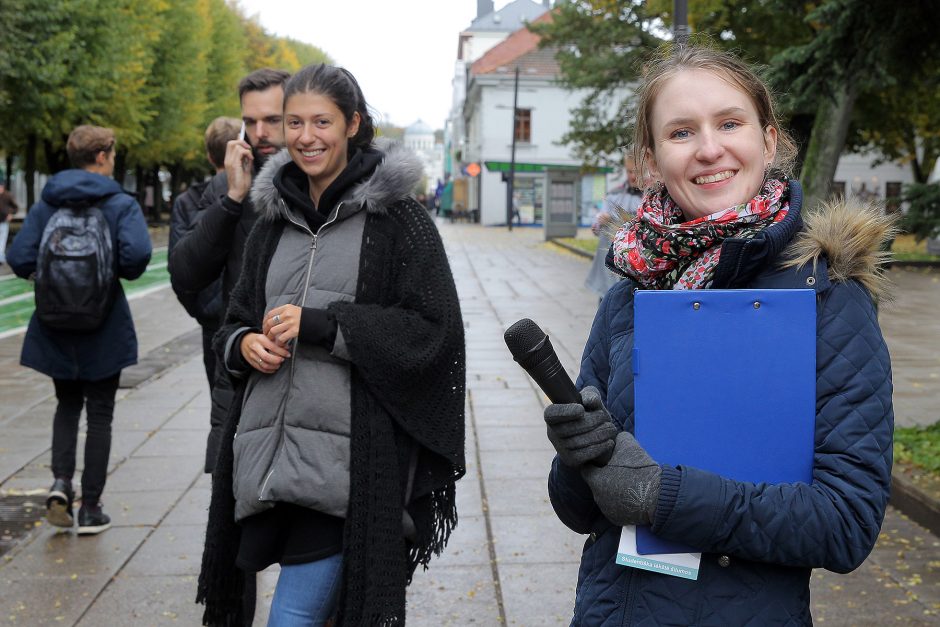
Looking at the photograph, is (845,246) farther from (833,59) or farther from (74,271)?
(833,59)

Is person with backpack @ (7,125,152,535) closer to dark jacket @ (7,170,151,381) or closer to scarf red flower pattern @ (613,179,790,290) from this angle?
dark jacket @ (7,170,151,381)

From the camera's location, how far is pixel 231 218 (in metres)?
3.77

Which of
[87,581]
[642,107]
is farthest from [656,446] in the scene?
[87,581]

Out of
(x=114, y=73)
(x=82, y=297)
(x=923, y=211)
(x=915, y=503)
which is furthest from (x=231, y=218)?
(x=114, y=73)

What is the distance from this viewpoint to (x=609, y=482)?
176 cm

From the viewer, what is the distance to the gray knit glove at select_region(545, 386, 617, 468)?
173cm

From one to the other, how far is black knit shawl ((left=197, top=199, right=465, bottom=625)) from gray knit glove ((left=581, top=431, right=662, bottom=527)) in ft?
3.85

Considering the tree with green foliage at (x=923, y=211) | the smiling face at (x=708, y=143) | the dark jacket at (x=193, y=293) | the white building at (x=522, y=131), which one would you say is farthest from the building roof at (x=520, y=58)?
the smiling face at (x=708, y=143)

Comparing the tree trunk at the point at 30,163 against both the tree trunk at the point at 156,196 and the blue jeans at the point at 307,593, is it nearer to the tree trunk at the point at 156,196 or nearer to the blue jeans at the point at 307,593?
the tree trunk at the point at 156,196

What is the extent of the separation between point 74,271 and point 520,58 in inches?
2282

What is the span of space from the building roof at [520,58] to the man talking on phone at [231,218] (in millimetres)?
52823

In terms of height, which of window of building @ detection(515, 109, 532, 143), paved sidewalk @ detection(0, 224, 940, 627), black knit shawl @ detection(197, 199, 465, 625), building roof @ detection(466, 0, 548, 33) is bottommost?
paved sidewalk @ detection(0, 224, 940, 627)

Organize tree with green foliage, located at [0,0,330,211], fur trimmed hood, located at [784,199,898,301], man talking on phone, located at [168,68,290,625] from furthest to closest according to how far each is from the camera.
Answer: tree with green foliage, located at [0,0,330,211], man talking on phone, located at [168,68,290,625], fur trimmed hood, located at [784,199,898,301]

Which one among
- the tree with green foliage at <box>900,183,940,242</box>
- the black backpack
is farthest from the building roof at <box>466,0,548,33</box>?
the black backpack
